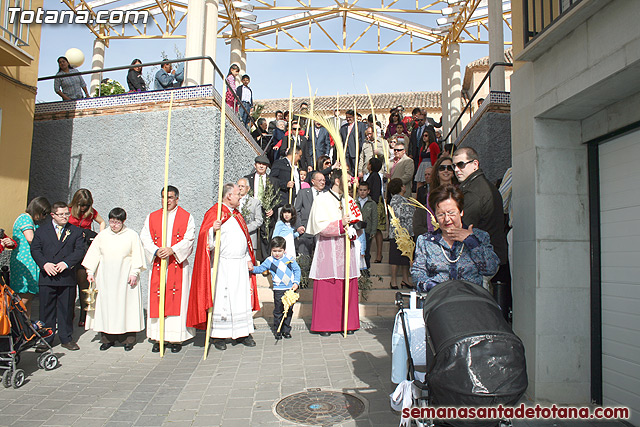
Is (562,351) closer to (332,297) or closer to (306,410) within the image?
(306,410)

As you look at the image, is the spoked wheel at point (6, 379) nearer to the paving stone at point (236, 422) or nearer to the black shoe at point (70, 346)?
the black shoe at point (70, 346)

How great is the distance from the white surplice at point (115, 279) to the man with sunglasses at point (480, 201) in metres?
4.29

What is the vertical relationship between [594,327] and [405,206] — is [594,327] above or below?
below

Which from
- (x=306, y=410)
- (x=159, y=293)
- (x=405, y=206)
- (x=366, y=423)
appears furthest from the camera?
(x=405, y=206)

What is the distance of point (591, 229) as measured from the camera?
4273mm

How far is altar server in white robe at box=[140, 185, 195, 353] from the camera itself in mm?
5965

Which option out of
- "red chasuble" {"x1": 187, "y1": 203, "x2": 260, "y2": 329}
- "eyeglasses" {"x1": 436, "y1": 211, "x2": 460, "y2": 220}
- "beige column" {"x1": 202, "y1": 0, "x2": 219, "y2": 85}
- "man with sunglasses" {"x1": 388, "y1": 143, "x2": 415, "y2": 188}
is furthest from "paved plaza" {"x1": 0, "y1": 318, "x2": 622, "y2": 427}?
"beige column" {"x1": 202, "y1": 0, "x2": 219, "y2": 85}

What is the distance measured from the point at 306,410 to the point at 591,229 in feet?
10.1

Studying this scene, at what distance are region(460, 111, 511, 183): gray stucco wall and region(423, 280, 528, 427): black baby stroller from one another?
6.92 metres

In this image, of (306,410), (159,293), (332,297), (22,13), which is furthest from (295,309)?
(22,13)

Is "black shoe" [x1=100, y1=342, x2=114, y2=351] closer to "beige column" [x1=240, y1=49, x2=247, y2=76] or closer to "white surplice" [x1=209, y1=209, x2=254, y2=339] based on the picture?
"white surplice" [x1=209, y1=209, x2=254, y2=339]

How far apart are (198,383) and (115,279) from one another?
2127mm

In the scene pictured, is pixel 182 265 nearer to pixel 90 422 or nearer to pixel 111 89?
pixel 90 422

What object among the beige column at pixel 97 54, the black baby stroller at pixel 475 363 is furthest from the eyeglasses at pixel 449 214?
the beige column at pixel 97 54
